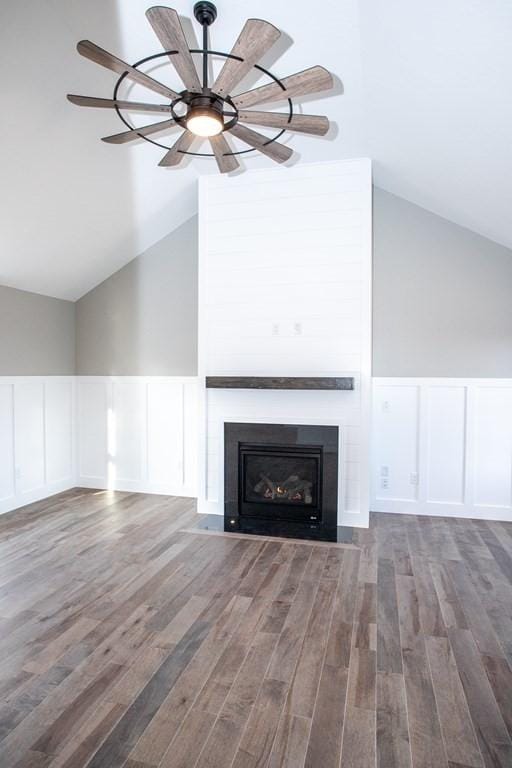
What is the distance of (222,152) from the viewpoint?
265 cm

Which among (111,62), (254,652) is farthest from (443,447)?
(111,62)

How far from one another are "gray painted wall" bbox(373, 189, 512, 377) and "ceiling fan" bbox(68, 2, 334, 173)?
2.04 meters

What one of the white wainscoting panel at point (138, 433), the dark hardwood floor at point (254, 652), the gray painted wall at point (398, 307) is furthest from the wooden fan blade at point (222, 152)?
the dark hardwood floor at point (254, 652)

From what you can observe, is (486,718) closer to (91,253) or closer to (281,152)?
(281,152)

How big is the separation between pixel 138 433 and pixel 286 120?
366 cm

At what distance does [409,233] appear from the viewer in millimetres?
4312

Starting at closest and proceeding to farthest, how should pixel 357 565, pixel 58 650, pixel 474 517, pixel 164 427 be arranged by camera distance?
pixel 58 650
pixel 357 565
pixel 474 517
pixel 164 427

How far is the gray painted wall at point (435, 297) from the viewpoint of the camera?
4.15 metres

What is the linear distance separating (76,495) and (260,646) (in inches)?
133

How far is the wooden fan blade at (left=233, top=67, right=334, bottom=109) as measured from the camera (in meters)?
2.02

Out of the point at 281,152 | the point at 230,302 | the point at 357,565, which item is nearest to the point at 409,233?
the point at 230,302

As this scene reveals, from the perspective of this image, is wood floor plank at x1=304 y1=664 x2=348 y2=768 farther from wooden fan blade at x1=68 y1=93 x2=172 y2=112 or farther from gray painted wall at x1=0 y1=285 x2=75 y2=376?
gray painted wall at x1=0 y1=285 x2=75 y2=376

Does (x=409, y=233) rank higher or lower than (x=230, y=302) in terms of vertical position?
higher

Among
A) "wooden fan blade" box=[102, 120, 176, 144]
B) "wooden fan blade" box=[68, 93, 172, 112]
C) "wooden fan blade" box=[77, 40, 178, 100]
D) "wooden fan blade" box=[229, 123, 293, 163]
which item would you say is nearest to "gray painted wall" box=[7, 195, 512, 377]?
"wooden fan blade" box=[229, 123, 293, 163]
